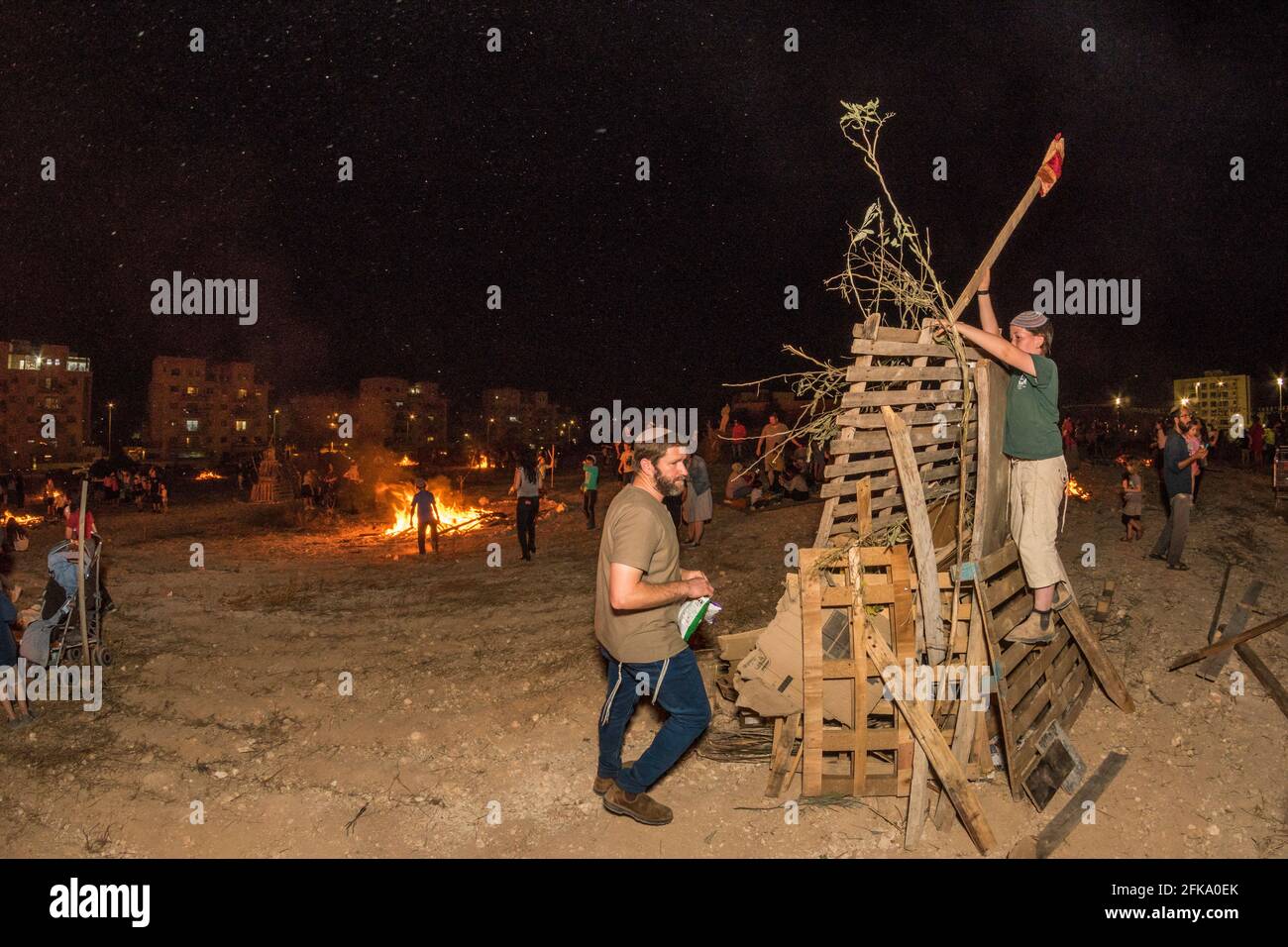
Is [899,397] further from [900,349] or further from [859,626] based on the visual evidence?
[859,626]

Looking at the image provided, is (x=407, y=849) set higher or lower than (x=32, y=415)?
lower

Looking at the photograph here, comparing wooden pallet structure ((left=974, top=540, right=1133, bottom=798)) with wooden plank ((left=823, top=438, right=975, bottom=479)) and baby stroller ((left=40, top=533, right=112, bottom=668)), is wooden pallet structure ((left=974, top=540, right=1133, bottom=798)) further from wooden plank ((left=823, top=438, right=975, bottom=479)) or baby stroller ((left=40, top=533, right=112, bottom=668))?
baby stroller ((left=40, top=533, right=112, bottom=668))

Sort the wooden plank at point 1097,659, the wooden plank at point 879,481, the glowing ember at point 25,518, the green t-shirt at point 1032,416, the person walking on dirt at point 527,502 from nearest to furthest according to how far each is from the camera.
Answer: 1. the wooden plank at point 879,481
2. the green t-shirt at point 1032,416
3. the wooden plank at point 1097,659
4. the person walking on dirt at point 527,502
5. the glowing ember at point 25,518

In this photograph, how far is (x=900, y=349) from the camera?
4367 millimetres

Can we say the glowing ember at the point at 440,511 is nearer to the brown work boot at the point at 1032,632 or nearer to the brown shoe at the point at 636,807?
the brown shoe at the point at 636,807

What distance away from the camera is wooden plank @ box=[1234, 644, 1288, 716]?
18.7 ft

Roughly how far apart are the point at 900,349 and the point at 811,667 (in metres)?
1.97

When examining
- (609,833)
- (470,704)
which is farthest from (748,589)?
(609,833)

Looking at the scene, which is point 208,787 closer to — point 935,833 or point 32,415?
point 935,833

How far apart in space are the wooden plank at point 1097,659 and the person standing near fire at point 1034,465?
759 mm

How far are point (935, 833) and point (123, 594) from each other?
437 inches

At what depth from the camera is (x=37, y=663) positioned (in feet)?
22.1

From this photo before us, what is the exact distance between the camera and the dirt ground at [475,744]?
4.49 metres

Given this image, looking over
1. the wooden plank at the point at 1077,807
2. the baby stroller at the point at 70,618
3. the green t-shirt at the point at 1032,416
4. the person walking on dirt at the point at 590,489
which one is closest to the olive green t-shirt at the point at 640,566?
the wooden plank at the point at 1077,807
